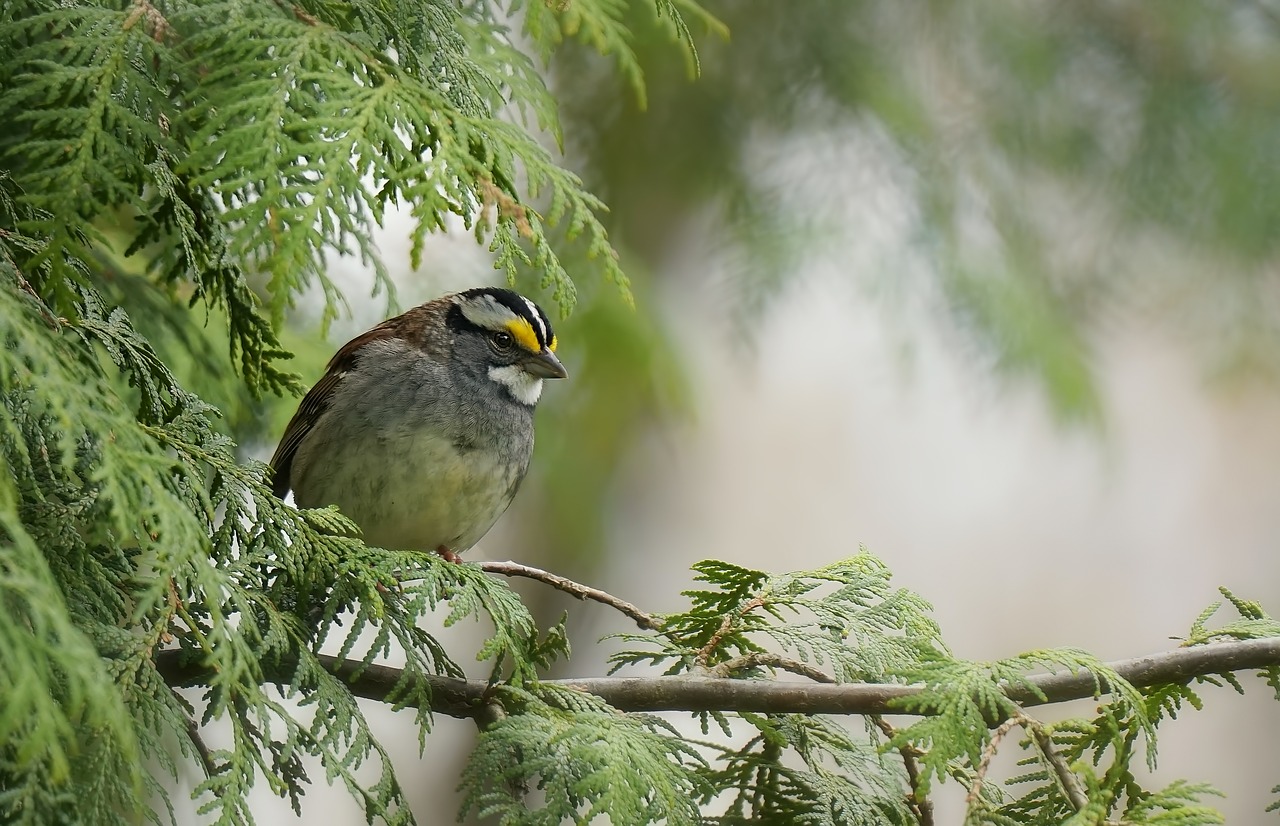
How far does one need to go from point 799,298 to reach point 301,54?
11.6 ft

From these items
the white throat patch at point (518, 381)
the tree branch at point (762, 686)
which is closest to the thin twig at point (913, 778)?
the tree branch at point (762, 686)

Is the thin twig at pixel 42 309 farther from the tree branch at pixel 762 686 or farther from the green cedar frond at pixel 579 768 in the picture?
the green cedar frond at pixel 579 768

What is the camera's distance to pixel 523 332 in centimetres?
338

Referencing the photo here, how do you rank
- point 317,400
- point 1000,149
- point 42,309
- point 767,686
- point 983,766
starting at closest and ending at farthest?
point 42,309 → point 983,766 → point 767,686 → point 317,400 → point 1000,149

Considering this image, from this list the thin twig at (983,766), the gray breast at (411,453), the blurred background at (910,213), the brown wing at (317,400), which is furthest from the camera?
the blurred background at (910,213)

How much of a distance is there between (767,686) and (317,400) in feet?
5.61

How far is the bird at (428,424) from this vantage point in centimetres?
308

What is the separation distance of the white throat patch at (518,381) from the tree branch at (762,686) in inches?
54.4

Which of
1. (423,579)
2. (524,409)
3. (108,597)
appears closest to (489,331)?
(524,409)

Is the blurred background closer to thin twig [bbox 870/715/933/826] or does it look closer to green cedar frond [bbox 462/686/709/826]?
green cedar frond [bbox 462/686/709/826]

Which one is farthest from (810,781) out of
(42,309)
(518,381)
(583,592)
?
(518,381)

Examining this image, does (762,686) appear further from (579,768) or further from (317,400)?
(317,400)

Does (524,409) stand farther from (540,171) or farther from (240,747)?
(240,747)

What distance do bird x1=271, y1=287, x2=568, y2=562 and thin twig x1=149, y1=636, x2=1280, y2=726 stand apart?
1087mm
